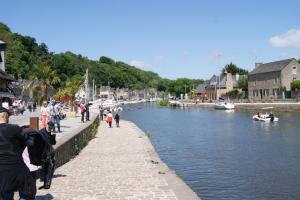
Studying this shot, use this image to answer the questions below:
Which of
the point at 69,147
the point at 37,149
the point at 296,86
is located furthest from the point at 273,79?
the point at 37,149

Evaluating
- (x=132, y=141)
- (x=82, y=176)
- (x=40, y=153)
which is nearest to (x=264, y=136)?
(x=132, y=141)

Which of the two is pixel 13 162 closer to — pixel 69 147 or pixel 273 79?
pixel 69 147

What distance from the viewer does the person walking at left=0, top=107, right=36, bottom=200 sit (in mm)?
7273

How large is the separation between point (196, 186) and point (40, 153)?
10538 millimetres

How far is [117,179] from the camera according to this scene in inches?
576

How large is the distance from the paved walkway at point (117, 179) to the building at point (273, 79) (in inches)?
3319

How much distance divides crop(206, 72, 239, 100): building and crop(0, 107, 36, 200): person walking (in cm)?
13406

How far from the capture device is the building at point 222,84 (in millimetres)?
140125

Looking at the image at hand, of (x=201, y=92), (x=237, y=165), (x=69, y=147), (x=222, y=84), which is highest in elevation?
(x=222, y=84)

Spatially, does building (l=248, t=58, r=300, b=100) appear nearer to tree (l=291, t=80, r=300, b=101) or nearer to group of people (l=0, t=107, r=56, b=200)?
tree (l=291, t=80, r=300, b=101)

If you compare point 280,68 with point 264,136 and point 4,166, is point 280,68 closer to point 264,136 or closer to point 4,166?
point 264,136

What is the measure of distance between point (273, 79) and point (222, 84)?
128 feet

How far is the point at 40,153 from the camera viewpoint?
28.9 feet

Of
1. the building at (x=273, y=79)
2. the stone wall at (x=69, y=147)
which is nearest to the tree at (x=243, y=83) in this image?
the building at (x=273, y=79)
